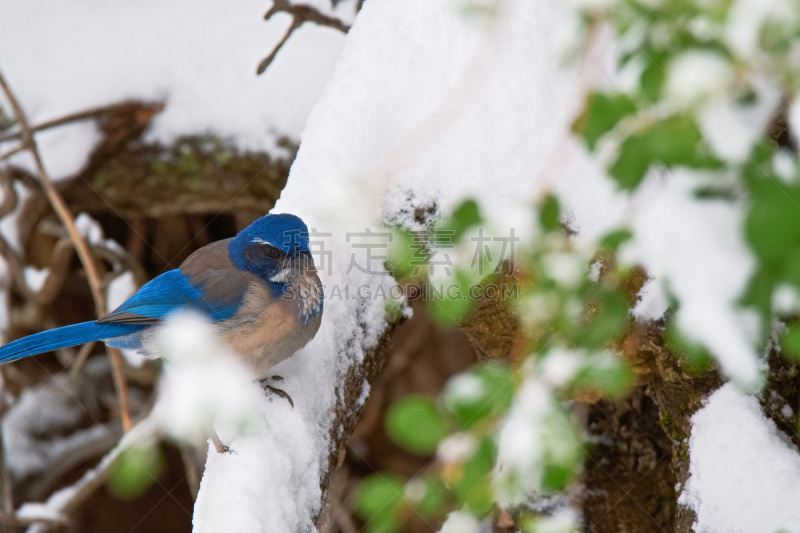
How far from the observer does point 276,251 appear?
86.7 inches

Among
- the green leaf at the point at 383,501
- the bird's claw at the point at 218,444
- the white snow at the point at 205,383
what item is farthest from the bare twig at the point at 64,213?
the green leaf at the point at 383,501

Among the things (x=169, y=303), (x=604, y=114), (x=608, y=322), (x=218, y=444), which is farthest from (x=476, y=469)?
(x=169, y=303)

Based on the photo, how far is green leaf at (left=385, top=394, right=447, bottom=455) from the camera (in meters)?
0.93

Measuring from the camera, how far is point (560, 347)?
108cm

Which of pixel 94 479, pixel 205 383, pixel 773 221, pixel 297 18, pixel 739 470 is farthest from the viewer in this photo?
pixel 94 479

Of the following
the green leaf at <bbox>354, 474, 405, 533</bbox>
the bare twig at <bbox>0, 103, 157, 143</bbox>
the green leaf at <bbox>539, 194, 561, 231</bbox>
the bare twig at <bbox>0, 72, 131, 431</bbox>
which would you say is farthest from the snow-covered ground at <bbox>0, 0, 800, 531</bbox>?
the bare twig at <bbox>0, 103, 157, 143</bbox>

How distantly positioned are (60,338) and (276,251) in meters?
0.70

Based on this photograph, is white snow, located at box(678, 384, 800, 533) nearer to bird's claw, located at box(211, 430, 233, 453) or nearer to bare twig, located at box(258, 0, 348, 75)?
bird's claw, located at box(211, 430, 233, 453)

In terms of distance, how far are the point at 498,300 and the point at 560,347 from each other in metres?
1.07

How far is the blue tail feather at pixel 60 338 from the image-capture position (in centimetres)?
215

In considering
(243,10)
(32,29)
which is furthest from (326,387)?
(32,29)

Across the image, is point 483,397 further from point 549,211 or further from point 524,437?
point 549,211

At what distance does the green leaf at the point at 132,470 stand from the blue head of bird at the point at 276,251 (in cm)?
120

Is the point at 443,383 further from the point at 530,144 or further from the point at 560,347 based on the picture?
the point at 560,347
